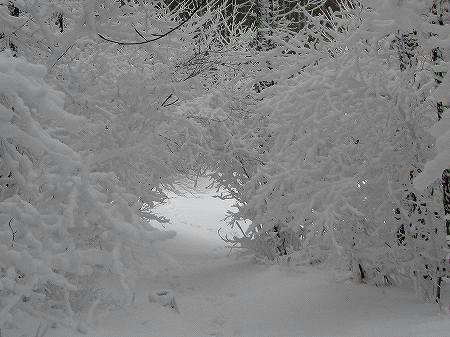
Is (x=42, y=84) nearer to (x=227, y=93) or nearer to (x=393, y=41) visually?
(x=393, y=41)

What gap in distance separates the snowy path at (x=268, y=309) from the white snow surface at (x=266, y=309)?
0.01m

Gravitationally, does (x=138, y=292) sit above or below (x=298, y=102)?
below

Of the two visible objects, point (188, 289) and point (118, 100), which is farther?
point (188, 289)

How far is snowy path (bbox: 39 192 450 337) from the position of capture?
19.5 feet

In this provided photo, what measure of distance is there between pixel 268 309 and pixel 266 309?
0.03m

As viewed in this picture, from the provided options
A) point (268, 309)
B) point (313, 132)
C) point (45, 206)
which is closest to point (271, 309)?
point (268, 309)

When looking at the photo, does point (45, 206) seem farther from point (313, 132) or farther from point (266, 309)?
point (266, 309)

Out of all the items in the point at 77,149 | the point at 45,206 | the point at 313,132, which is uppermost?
the point at 313,132

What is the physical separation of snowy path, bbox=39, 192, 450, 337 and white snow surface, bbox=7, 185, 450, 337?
0.01 metres

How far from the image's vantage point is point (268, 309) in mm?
7566

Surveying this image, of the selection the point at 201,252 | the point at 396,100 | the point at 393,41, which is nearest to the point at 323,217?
the point at 396,100

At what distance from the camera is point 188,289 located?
29.4ft

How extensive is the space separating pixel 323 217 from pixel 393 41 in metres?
2.53

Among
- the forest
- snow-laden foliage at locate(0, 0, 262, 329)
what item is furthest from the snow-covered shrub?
the forest
